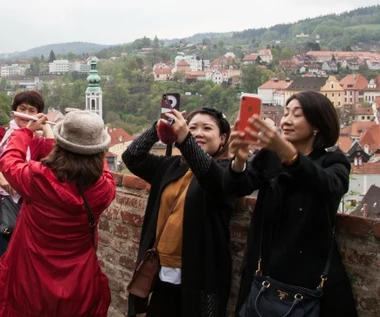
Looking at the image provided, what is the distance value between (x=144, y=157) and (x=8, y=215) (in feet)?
2.56

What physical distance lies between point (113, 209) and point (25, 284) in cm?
124

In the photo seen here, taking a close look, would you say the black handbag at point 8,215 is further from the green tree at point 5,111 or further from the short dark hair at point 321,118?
the short dark hair at point 321,118

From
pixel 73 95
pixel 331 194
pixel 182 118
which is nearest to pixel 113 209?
pixel 182 118

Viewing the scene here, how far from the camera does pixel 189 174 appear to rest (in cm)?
269

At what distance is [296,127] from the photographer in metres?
2.30

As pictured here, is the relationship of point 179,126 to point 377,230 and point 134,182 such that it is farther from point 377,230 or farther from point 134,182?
point 134,182

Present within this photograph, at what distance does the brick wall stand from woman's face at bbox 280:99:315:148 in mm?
413

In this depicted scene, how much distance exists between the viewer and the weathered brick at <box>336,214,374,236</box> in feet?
8.24

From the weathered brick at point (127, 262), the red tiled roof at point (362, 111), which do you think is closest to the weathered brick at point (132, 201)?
the weathered brick at point (127, 262)

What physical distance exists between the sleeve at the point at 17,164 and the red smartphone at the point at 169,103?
0.58 m

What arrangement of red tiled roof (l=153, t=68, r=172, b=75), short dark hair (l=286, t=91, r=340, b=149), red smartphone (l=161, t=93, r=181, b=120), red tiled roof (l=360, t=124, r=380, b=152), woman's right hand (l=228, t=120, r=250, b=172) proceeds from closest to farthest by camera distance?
woman's right hand (l=228, t=120, r=250, b=172)
short dark hair (l=286, t=91, r=340, b=149)
red smartphone (l=161, t=93, r=181, b=120)
red tiled roof (l=360, t=124, r=380, b=152)
red tiled roof (l=153, t=68, r=172, b=75)

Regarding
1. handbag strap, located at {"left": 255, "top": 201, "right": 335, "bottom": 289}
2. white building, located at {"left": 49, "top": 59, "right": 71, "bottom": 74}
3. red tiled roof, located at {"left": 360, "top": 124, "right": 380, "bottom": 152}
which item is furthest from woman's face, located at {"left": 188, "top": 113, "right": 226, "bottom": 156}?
white building, located at {"left": 49, "top": 59, "right": 71, "bottom": 74}

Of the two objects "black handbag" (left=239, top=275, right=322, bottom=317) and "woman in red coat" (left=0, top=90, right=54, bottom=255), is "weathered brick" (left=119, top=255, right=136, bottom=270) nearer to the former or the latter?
"woman in red coat" (left=0, top=90, right=54, bottom=255)

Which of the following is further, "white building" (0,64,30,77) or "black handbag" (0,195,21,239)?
"white building" (0,64,30,77)
